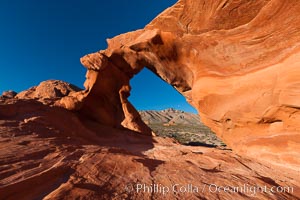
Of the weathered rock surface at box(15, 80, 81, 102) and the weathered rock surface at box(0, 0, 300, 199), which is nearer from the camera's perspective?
the weathered rock surface at box(0, 0, 300, 199)

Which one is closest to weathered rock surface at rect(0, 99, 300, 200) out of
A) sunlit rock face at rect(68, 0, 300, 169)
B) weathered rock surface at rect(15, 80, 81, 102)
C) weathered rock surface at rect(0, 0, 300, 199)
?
weathered rock surface at rect(0, 0, 300, 199)

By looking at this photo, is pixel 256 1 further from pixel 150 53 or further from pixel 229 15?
pixel 150 53

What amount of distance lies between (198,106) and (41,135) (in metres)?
8.11

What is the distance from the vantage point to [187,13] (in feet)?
33.2

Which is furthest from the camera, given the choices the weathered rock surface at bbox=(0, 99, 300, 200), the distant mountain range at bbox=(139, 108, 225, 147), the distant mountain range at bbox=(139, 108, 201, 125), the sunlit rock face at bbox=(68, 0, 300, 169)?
the distant mountain range at bbox=(139, 108, 201, 125)

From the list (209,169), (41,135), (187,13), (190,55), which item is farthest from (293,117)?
(41,135)

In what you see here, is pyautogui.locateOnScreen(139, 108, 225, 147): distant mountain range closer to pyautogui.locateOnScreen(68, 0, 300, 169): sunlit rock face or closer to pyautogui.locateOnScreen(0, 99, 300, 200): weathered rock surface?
pyautogui.locateOnScreen(68, 0, 300, 169): sunlit rock face

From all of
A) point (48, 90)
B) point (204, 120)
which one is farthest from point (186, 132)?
point (204, 120)

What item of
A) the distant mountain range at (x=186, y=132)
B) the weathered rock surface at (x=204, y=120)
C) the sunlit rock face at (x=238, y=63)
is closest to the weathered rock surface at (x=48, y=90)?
the weathered rock surface at (x=204, y=120)

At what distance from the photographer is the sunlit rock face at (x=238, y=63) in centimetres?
746

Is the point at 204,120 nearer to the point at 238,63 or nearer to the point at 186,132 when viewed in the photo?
the point at 238,63

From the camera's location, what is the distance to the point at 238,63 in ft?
30.0

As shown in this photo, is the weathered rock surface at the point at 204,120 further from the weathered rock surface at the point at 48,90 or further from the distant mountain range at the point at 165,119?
the distant mountain range at the point at 165,119

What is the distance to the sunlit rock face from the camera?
24.5 ft
